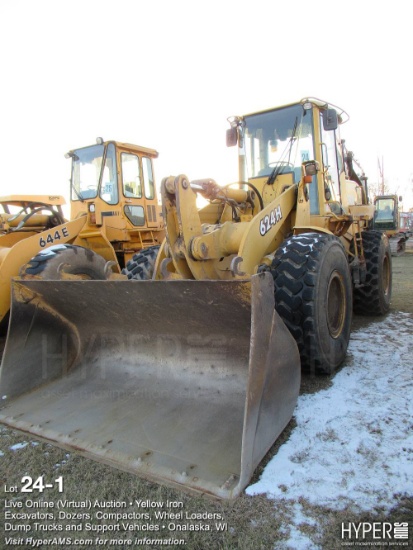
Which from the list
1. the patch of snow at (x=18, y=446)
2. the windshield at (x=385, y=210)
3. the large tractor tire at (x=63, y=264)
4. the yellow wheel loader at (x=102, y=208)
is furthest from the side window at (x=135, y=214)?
the windshield at (x=385, y=210)

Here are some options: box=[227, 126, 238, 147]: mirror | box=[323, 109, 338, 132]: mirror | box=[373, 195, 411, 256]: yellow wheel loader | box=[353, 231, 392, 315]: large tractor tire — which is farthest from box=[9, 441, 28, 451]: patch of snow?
box=[373, 195, 411, 256]: yellow wheel loader

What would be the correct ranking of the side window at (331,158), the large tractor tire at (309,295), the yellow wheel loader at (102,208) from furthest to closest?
the yellow wheel loader at (102,208) < the side window at (331,158) < the large tractor tire at (309,295)

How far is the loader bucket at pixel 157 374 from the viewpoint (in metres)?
2.30

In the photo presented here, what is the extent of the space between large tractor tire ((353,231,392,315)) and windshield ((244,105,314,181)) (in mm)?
2030

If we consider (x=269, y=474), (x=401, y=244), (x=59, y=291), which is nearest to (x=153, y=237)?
(x=59, y=291)

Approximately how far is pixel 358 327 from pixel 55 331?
3717 mm

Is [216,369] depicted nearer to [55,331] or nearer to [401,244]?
[55,331]

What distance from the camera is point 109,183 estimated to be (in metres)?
7.09

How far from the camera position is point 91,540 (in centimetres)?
186

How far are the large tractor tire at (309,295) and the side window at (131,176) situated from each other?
14.6 feet

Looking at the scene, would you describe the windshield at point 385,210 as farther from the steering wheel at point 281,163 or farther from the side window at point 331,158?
the steering wheel at point 281,163

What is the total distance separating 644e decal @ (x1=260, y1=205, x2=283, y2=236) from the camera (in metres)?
3.57

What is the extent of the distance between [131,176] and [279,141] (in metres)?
3.49

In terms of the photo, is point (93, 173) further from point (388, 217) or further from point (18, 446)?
point (388, 217)
